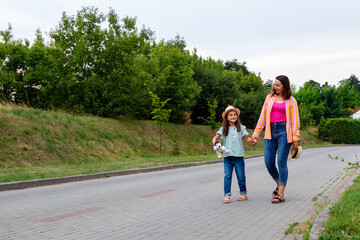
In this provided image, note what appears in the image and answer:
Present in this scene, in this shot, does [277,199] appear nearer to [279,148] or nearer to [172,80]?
[279,148]

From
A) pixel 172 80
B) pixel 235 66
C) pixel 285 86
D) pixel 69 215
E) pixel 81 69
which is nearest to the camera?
pixel 69 215

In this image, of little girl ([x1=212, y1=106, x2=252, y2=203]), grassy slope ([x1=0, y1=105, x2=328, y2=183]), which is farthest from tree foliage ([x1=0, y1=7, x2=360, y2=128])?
little girl ([x1=212, y1=106, x2=252, y2=203])

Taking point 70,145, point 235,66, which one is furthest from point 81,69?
point 235,66

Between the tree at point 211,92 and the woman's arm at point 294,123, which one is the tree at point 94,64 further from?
the woman's arm at point 294,123

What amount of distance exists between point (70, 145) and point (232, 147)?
12684 mm

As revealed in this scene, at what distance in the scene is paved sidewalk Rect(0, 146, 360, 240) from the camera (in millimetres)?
4672

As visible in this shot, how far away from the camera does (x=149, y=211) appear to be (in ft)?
19.9

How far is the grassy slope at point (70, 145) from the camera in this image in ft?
44.3

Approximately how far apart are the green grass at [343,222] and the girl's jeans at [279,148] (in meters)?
1.15

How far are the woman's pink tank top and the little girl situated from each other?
0.62m

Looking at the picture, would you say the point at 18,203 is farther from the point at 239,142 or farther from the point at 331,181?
the point at 331,181

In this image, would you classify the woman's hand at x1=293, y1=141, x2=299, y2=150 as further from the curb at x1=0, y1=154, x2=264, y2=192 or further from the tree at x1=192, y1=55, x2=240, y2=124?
the tree at x1=192, y1=55, x2=240, y2=124

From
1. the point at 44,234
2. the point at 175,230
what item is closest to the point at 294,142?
the point at 175,230

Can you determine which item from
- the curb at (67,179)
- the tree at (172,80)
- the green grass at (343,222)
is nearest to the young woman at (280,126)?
the green grass at (343,222)
